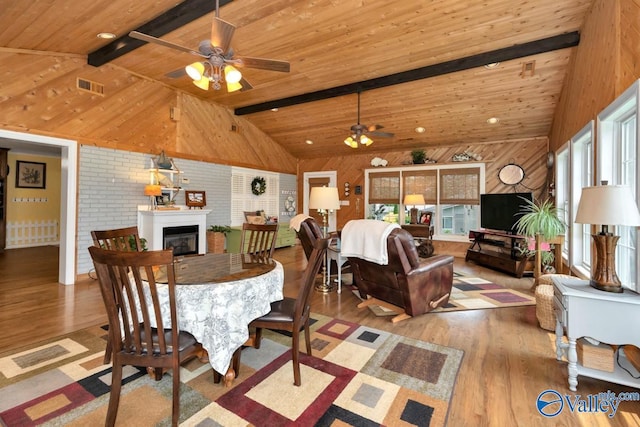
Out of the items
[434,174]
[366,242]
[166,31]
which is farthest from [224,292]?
[434,174]

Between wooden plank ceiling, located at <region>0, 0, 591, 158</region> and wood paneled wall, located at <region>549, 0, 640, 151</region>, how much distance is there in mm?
339

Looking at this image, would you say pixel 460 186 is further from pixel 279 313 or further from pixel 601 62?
pixel 279 313

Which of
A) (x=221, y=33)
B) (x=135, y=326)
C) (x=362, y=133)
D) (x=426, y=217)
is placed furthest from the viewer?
(x=426, y=217)

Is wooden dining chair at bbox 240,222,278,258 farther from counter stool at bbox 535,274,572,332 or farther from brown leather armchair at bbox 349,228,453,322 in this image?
counter stool at bbox 535,274,572,332

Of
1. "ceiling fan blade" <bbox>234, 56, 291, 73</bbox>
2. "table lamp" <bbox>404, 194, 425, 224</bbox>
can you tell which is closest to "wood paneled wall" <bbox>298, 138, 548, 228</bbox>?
"table lamp" <bbox>404, 194, 425, 224</bbox>

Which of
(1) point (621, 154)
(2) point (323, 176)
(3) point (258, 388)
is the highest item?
(2) point (323, 176)

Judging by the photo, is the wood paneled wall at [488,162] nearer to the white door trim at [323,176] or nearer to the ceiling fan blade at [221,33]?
the white door trim at [323,176]

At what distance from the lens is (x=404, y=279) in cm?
307

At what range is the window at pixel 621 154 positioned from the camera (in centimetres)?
260

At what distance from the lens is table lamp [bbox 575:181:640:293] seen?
1.92 meters

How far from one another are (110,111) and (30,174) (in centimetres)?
470

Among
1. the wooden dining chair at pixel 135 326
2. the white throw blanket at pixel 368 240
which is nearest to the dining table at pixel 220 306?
the wooden dining chair at pixel 135 326

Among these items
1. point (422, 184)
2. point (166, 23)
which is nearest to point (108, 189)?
point (166, 23)

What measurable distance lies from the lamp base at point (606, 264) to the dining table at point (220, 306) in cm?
235
